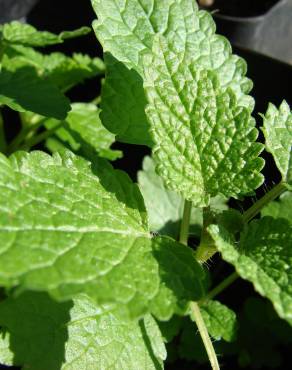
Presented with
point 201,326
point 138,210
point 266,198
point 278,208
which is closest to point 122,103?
Answer: point 138,210

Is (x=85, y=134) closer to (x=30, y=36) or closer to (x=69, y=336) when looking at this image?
(x=30, y=36)

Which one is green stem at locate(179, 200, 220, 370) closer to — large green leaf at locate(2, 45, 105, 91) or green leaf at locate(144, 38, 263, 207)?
green leaf at locate(144, 38, 263, 207)

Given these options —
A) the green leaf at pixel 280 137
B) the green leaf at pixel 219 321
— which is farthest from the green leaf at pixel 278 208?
the green leaf at pixel 280 137

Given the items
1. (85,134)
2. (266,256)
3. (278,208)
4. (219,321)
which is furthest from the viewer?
(85,134)

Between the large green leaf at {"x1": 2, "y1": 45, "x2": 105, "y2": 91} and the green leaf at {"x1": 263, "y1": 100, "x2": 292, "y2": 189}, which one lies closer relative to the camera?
the green leaf at {"x1": 263, "y1": 100, "x2": 292, "y2": 189}

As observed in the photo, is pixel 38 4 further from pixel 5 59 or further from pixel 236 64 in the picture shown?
pixel 236 64

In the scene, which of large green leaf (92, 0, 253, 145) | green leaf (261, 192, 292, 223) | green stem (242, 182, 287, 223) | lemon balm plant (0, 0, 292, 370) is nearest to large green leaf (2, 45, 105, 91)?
lemon balm plant (0, 0, 292, 370)
